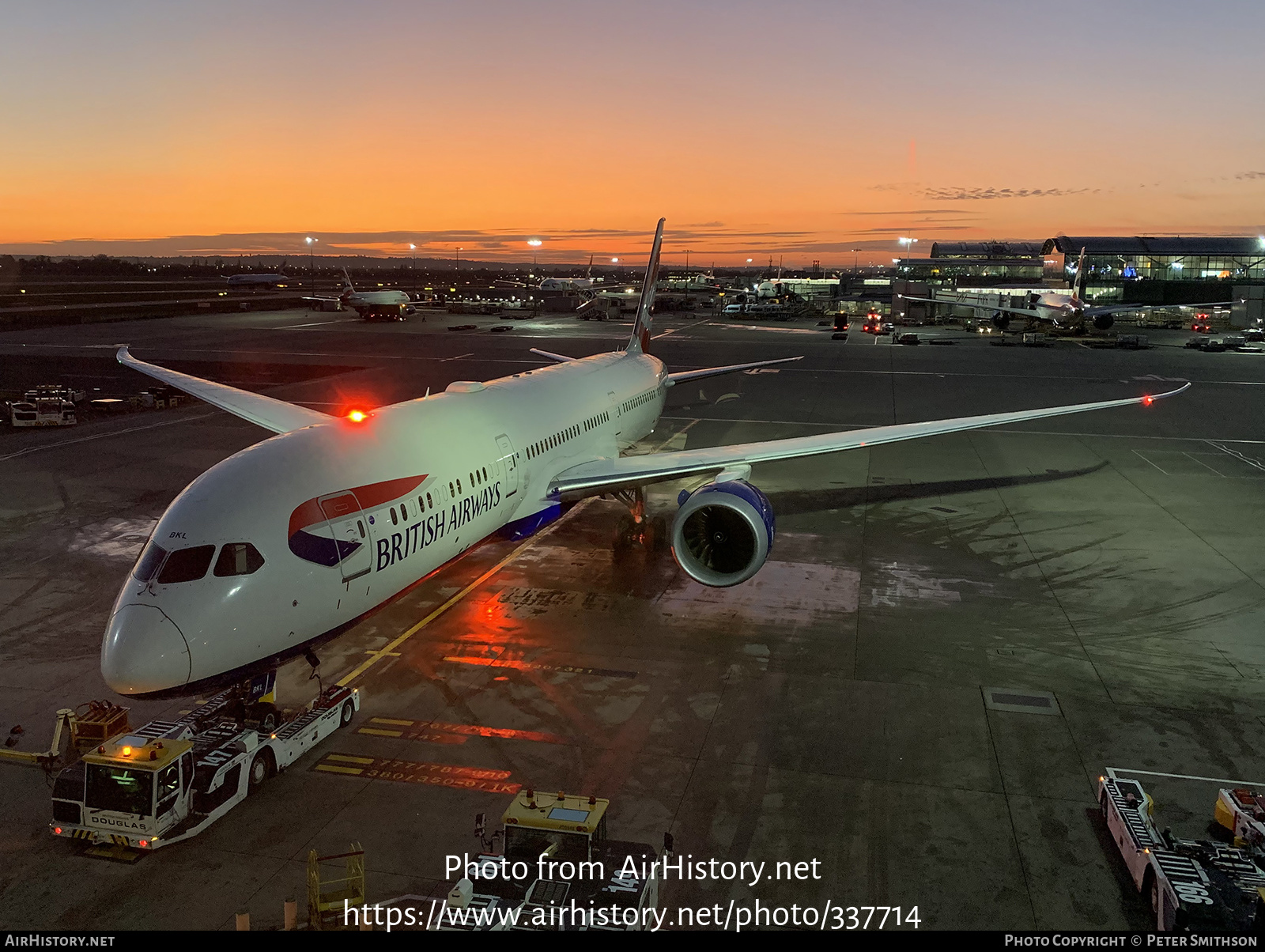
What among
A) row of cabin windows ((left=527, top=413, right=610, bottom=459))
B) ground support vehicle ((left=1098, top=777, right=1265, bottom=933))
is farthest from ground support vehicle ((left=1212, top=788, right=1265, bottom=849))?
row of cabin windows ((left=527, top=413, right=610, bottom=459))

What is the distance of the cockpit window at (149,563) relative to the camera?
1166 cm

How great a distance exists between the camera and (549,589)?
20.2m

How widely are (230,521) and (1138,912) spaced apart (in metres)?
12.3

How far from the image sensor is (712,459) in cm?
2002

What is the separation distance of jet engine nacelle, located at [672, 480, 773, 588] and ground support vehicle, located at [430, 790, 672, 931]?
6808mm

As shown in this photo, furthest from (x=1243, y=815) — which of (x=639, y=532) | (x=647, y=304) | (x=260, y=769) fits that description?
(x=647, y=304)

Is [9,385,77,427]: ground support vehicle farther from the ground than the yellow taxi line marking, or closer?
farther from the ground

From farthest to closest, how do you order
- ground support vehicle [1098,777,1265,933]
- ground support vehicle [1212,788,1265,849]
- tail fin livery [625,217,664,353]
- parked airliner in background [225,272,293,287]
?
parked airliner in background [225,272,293,287], tail fin livery [625,217,664,353], ground support vehicle [1212,788,1265,849], ground support vehicle [1098,777,1265,933]

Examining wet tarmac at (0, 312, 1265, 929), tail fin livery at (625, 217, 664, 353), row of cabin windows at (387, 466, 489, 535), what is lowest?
wet tarmac at (0, 312, 1265, 929)

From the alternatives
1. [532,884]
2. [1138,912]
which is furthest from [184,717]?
[1138,912]

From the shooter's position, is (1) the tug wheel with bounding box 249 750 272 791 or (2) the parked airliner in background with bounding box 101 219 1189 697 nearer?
(2) the parked airliner in background with bounding box 101 219 1189 697

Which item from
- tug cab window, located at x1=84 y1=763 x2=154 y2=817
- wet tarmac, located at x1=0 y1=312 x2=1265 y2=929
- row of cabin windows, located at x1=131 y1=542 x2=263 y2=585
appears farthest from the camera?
row of cabin windows, located at x1=131 y1=542 x2=263 y2=585

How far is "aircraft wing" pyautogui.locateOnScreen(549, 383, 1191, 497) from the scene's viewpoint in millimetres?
19812

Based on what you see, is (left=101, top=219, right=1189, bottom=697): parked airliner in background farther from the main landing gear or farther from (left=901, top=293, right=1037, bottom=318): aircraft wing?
(left=901, top=293, right=1037, bottom=318): aircraft wing
